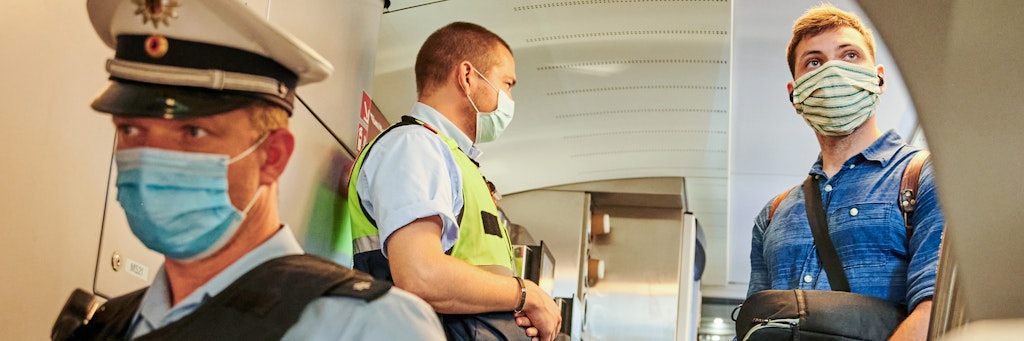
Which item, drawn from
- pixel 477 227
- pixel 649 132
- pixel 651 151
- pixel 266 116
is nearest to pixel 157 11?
pixel 266 116

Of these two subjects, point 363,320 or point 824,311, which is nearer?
point 363,320

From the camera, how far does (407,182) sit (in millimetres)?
1520

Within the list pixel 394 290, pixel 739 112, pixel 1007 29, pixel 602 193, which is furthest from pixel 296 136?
pixel 602 193

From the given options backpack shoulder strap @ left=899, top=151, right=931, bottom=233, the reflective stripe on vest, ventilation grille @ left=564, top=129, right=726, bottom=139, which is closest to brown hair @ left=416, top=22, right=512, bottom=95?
the reflective stripe on vest

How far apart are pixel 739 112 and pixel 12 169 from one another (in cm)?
195

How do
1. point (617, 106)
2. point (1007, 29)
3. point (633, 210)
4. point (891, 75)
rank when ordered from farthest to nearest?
point (633, 210)
point (617, 106)
point (891, 75)
point (1007, 29)

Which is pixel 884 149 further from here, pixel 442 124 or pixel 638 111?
pixel 638 111

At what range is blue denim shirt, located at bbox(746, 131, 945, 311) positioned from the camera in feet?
6.38

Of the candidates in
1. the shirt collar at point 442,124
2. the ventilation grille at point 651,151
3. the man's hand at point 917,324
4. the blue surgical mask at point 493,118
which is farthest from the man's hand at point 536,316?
the ventilation grille at point 651,151

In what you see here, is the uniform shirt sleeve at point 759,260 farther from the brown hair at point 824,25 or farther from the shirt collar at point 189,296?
the shirt collar at point 189,296

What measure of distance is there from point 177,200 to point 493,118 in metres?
1.11

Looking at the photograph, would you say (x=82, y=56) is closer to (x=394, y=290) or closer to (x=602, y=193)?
(x=394, y=290)

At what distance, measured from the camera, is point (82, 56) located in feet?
3.78

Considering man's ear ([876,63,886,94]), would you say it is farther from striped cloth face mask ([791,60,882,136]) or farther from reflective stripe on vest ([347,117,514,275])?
reflective stripe on vest ([347,117,514,275])
